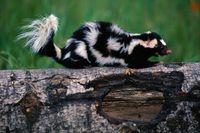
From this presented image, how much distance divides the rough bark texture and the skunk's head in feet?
2.25

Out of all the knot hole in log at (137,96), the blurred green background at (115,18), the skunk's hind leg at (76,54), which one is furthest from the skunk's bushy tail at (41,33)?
the blurred green background at (115,18)

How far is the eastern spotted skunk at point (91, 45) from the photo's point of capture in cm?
484

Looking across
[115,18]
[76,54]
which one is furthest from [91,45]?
[115,18]

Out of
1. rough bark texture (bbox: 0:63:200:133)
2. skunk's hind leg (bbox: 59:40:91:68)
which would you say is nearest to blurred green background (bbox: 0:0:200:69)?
skunk's hind leg (bbox: 59:40:91:68)

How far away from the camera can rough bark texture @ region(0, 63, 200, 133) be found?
413cm

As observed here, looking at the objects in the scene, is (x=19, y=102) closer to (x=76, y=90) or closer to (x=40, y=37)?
(x=76, y=90)

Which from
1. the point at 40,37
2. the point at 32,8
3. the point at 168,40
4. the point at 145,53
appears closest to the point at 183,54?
the point at 168,40

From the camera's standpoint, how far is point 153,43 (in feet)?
16.6

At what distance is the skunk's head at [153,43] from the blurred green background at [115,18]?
4.78ft

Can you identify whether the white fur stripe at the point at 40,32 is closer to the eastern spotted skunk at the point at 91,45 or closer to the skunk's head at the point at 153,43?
the eastern spotted skunk at the point at 91,45

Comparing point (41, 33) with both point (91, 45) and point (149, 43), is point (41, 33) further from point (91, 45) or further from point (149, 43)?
point (149, 43)

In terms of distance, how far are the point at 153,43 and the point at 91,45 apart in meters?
0.45

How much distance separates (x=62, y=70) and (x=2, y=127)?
515 mm

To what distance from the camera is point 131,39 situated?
197 inches
